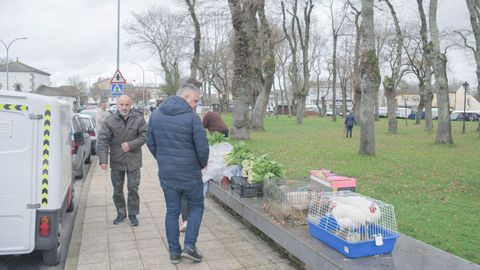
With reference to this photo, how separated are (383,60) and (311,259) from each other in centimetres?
5233

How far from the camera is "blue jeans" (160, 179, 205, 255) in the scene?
195 inches

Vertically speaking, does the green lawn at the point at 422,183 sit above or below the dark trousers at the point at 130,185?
below

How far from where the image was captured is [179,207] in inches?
201

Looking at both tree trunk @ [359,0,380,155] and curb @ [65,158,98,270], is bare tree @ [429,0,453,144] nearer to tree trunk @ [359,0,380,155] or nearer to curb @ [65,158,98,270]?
tree trunk @ [359,0,380,155]

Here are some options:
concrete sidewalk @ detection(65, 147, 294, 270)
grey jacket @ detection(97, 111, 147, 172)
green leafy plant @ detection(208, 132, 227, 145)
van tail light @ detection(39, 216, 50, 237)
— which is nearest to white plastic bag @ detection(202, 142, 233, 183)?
green leafy plant @ detection(208, 132, 227, 145)

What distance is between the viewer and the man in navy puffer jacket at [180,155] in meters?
4.88

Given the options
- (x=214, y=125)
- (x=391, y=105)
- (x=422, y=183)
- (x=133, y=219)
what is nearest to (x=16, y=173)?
(x=133, y=219)

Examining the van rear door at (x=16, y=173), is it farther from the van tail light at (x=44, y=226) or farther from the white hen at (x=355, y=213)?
the white hen at (x=355, y=213)

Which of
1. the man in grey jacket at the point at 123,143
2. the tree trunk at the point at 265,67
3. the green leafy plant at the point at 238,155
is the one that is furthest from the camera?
the tree trunk at the point at 265,67

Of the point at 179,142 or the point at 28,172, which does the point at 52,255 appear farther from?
the point at 179,142

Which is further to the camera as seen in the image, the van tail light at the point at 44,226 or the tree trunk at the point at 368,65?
the tree trunk at the point at 368,65

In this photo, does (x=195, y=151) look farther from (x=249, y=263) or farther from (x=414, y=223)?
(x=414, y=223)

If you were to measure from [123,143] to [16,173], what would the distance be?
2052 mm

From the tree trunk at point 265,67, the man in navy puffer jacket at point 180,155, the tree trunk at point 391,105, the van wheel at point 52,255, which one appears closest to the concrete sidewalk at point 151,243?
the van wheel at point 52,255
